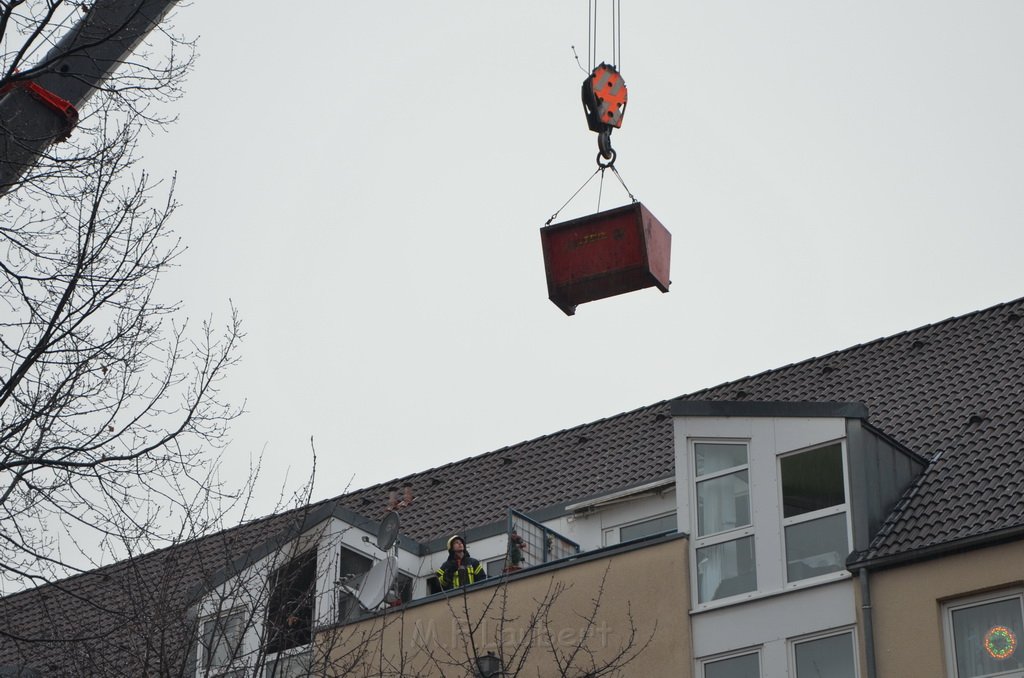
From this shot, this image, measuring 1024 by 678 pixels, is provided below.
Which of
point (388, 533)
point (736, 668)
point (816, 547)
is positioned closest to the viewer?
point (736, 668)

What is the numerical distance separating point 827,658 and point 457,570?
491 cm

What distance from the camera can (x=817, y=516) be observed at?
59.7 feet

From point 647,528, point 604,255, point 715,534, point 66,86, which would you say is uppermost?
point 66,86

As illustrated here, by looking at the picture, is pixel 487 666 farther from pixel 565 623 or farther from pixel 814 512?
pixel 814 512

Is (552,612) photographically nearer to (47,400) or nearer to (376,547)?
(376,547)

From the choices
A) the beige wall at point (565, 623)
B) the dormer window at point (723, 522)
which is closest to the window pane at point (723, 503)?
the dormer window at point (723, 522)

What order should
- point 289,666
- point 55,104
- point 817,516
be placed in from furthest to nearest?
point 817,516 → point 289,666 → point 55,104

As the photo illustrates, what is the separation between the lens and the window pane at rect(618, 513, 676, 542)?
68.3 feet

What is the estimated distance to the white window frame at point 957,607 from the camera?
16312 mm

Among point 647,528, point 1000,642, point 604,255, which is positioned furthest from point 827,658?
point 604,255

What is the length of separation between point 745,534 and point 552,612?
2.31 m

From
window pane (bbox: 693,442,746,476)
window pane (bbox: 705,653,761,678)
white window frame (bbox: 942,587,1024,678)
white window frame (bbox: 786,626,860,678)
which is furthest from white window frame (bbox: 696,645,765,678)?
window pane (bbox: 693,442,746,476)

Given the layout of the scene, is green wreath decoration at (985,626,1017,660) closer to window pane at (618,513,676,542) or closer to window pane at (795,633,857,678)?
window pane at (795,633,857,678)

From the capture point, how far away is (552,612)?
62.6 ft
